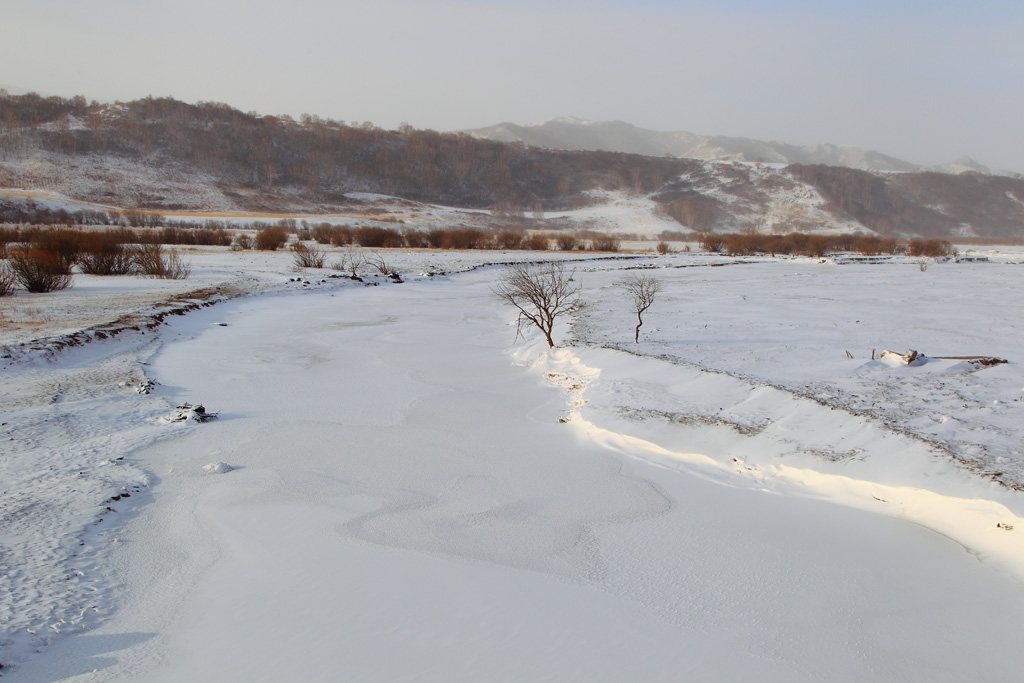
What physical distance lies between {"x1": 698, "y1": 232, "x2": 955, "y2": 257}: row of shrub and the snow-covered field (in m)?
46.6

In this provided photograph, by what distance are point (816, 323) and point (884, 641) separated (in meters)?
12.1

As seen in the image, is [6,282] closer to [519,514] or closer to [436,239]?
[519,514]

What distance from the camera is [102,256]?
2523 cm

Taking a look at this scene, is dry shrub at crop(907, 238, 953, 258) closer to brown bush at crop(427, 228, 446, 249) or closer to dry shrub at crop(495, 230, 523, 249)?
dry shrub at crop(495, 230, 523, 249)

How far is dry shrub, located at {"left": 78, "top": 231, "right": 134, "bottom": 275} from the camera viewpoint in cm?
2495

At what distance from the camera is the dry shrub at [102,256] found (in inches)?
982

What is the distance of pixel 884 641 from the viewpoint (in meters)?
4.30

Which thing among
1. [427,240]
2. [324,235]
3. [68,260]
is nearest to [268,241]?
[324,235]

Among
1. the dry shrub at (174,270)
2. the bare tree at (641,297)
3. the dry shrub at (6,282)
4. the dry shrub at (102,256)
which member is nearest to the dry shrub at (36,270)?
the dry shrub at (6,282)

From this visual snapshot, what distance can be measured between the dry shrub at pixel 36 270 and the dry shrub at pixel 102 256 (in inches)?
190

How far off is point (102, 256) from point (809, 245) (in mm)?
54918

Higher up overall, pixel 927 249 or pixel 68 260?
pixel 927 249

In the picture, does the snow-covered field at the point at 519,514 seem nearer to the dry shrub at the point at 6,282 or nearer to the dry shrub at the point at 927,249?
the dry shrub at the point at 6,282

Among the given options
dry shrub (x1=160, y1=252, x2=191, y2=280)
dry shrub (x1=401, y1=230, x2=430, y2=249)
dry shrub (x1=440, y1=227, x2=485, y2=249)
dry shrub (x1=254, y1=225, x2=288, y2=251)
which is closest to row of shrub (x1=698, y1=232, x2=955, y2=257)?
dry shrub (x1=440, y1=227, x2=485, y2=249)
